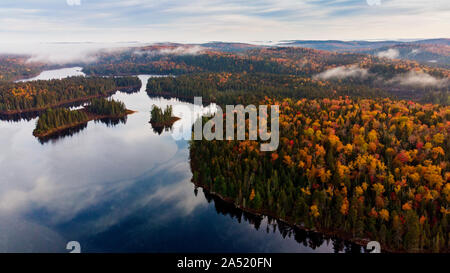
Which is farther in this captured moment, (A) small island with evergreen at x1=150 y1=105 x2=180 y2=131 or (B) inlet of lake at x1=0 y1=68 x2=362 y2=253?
(A) small island with evergreen at x1=150 y1=105 x2=180 y2=131

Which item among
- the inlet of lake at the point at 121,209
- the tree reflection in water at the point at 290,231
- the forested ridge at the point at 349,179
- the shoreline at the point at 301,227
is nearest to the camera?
the forested ridge at the point at 349,179

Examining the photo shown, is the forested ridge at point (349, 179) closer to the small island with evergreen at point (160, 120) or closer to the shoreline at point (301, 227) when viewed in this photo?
the shoreline at point (301, 227)

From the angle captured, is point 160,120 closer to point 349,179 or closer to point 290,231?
point 290,231

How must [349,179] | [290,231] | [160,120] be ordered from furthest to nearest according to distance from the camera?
[160,120]
[349,179]
[290,231]

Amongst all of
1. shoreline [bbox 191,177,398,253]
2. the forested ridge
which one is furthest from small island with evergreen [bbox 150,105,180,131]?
shoreline [bbox 191,177,398,253]

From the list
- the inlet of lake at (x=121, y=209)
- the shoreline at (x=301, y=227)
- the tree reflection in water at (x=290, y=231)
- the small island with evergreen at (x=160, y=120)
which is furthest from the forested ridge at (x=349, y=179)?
the small island with evergreen at (x=160, y=120)

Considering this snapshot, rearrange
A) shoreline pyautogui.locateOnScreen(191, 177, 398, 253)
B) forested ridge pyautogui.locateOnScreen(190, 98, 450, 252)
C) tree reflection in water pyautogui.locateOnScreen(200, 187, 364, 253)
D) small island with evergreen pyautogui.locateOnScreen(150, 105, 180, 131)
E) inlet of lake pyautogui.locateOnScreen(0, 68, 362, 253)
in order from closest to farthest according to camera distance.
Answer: forested ridge pyautogui.locateOnScreen(190, 98, 450, 252)
shoreline pyautogui.locateOnScreen(191, 177, 398, 253)
tree reflection in water pyautogui.locateOnScreen(200, 187, 364, 253)
inlet of lake pyautogui.locateOnScreen(0, 68, 362, 253)
small island with evergreen pyautogui.locateOnScreen(150, 105, 180, 131)

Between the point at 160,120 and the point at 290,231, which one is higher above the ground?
the point at 160,120

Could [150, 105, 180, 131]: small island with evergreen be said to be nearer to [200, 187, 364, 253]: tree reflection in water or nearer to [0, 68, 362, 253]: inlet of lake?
[0, 68, 362, 253]: inlet of lake

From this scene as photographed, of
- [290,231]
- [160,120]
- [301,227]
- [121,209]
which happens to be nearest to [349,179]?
[301,227]
